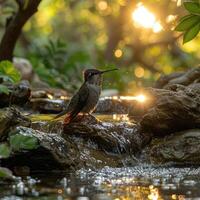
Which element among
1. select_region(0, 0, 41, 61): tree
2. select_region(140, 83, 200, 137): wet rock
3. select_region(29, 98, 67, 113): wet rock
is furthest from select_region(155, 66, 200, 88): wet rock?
select_region(0, 0, 41, 61): tree

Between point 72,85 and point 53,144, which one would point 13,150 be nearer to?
point 53,144

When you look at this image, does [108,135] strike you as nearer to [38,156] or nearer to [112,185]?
[38,156]

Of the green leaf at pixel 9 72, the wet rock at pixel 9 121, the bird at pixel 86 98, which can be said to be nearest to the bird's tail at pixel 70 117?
the bird at pixel 86 98

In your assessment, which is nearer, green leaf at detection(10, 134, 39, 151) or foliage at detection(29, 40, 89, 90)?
green leaf at detection(10, 134, 39, 151)

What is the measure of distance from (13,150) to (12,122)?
2.28 feet

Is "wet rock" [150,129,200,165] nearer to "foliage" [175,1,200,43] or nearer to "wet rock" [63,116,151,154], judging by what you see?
"wet rock" [63,116,151,154]

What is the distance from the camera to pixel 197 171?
7.45m

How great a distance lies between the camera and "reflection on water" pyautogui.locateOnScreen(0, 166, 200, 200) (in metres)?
6.05

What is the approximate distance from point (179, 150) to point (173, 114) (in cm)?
45

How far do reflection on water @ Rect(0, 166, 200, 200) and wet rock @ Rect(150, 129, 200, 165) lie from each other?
37 centimetres

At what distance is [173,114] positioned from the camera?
27.2 ft

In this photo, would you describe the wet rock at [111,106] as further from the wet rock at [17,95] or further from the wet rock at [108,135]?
the wet rock at [108,135]

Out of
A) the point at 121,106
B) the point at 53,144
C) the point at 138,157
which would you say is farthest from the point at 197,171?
the point at 121,106

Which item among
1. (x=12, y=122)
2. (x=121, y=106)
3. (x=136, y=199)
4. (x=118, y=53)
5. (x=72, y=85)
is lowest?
(x=136, y=199)
